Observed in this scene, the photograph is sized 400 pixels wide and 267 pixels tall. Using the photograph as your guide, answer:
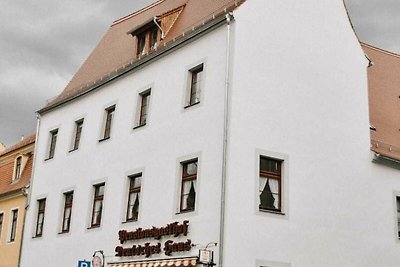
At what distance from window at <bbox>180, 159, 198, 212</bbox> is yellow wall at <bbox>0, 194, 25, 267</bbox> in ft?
37.3

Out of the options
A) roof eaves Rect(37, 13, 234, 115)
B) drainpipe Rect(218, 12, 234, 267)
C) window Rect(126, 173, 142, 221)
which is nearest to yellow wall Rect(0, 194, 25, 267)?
roof eaves Rect(37, 13, 234, 115)

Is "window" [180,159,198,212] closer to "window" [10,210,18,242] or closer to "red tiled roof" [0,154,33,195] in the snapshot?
"red tiled roof" [0,154,33,195]

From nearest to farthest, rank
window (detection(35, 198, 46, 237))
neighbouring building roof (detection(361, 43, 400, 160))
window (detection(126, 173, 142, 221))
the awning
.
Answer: the awning < window (detection(126, 173, 142, 221)) < neighbouring building roof (detection(361, 43, 400, 160)) < window (detection(35, 198, 46, 237))

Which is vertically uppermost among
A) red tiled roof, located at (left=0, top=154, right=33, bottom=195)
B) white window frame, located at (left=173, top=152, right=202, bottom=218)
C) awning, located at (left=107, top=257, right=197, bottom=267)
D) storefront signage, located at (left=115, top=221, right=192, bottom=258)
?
red tiled roof, located at (left=0, top=154, right=33, bottom=195)

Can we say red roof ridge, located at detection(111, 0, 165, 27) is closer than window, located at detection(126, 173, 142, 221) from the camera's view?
No

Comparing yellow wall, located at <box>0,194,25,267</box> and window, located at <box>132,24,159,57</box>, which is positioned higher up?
window, located at <box>132,24,159,57</box>

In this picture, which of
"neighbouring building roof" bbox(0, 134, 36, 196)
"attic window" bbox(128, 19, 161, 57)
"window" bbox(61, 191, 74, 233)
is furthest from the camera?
"neighbouring building roof" bbox(0, 134, 36, 196)

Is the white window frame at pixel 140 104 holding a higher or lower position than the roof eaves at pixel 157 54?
lower

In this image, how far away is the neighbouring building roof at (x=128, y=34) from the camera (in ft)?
69.2

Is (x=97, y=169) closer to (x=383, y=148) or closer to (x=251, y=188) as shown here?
(x=251, y=188)

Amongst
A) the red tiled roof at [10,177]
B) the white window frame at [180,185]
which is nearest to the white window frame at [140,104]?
the white window frame at [180,185]

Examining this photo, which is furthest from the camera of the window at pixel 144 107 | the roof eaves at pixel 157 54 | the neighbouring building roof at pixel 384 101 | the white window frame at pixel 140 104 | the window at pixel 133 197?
the neighbouring building roof at pixel 384 101

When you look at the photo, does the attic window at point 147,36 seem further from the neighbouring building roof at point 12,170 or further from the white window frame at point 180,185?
the neighbouring building roof at point 12,170

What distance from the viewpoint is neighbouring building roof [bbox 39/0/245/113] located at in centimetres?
2108
